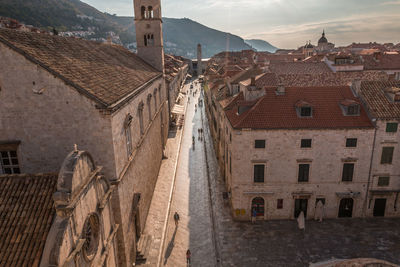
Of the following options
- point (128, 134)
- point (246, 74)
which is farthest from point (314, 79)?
point (128, 134)

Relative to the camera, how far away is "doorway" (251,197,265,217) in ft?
81.3

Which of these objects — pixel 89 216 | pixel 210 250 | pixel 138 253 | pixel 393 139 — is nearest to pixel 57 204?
pixel 89 216

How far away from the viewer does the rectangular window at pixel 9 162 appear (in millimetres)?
15172

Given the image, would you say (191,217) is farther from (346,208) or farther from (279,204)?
(346,208)

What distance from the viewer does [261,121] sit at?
23344mm

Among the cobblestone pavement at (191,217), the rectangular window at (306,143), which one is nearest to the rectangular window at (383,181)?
the rectangular window at (306,143)

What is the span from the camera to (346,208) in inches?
984

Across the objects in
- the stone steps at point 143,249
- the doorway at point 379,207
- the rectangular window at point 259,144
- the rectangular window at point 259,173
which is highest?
the rectangular window at point 259,144

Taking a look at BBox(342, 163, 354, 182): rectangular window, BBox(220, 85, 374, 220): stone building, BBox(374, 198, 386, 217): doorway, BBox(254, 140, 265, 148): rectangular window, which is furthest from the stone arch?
BBox(374, 198, 386, 217): doorway

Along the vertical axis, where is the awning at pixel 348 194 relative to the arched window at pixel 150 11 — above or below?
below

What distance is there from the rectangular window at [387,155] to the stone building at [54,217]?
74.1 feet

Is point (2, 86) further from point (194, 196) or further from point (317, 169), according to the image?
point (317, 169)

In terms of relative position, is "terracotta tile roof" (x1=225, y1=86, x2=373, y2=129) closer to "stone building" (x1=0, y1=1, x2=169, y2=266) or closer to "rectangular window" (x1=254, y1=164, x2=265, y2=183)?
"rectangular window" (x1=254, y1=164, x2=265, y2=183)

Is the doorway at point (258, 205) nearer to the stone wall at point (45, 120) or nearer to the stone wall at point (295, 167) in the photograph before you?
the stone wall at point (295, 167)
